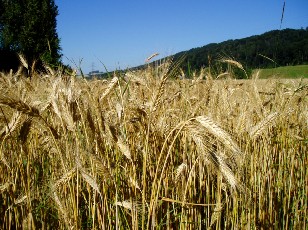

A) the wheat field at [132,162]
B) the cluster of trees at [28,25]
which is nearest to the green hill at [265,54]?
the wheat field at [132,162]

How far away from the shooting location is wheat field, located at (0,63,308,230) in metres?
1.11

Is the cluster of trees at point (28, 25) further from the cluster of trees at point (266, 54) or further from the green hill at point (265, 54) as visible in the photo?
the green hill at point (265, 54)

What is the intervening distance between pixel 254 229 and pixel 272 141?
2.81 feet

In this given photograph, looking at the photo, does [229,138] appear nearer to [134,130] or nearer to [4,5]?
[134,130]

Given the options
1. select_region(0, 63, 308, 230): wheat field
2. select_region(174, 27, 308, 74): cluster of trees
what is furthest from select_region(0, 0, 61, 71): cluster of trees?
select_region(0, 63, 308, 230): wheat field

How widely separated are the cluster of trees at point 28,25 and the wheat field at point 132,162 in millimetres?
18943

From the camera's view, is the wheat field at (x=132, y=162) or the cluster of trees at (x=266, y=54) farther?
the cluster of trees at (x=266, y=54)

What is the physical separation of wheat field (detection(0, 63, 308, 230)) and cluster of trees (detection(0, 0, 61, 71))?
18943mm

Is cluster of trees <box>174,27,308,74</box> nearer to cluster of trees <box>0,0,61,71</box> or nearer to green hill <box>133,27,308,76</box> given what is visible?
green hill <box>133,27,308,76</box>

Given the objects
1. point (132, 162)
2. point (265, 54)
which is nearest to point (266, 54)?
point (265, 54)

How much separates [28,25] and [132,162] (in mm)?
23851

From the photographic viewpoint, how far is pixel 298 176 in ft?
7.73

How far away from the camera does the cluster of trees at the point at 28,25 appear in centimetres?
2002

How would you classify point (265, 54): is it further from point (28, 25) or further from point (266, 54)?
point (28, 25)
